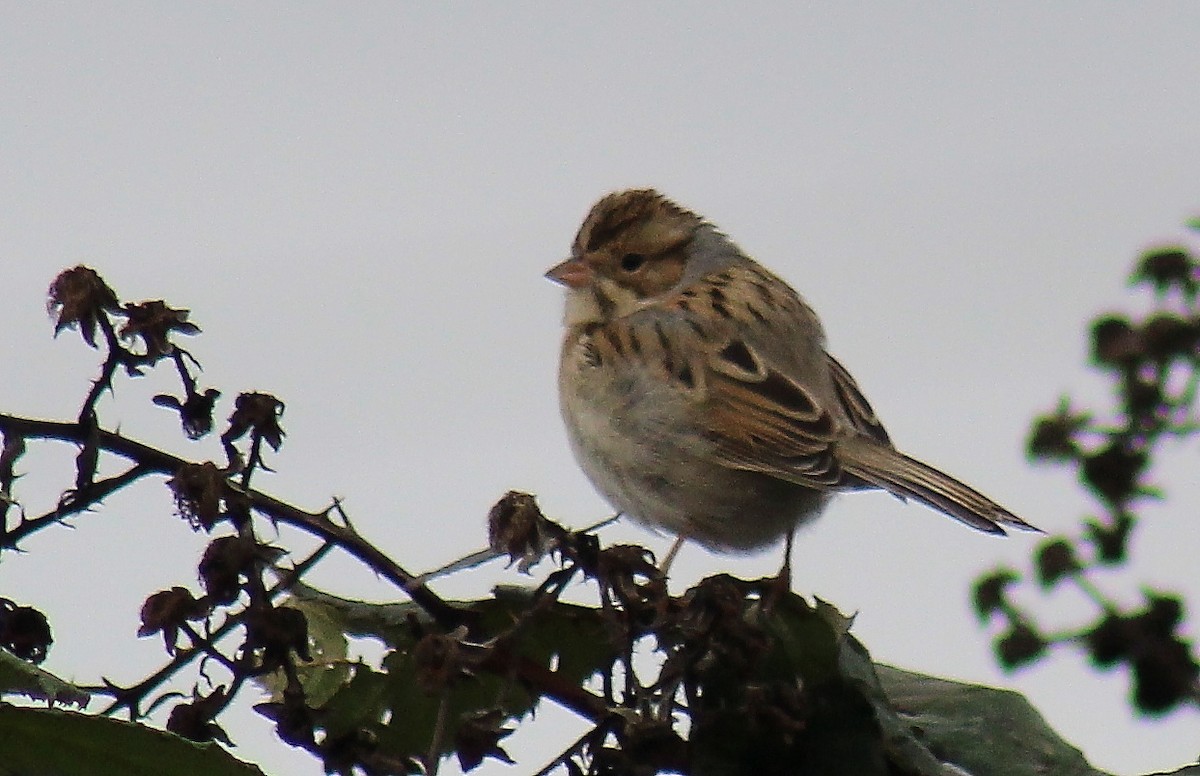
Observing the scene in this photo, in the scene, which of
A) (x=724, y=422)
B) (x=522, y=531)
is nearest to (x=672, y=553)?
(x=724, y=422)

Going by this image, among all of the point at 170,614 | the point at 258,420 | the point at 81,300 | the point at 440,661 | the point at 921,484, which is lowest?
Answer: the point at 440,661

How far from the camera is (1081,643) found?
3.38 m

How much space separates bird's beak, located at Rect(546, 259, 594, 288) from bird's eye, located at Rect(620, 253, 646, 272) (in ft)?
0.36

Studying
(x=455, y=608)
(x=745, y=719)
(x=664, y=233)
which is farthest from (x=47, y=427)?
(x=664, y=233)

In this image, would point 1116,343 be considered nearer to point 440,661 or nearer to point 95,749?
point 440,661

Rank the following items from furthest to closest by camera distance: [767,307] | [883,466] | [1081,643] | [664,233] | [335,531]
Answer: [664,233] < [767,307] < [883,466] < [1081,643] < [335,531]

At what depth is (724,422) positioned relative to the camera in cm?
409

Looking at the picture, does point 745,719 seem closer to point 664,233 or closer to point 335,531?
point 335,531

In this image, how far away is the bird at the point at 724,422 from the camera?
3.93m

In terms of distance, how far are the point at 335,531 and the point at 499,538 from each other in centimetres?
24

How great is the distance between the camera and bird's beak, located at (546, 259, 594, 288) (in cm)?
497

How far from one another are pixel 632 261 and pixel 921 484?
1.66 metres

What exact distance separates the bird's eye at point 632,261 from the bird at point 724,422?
23 centimetres

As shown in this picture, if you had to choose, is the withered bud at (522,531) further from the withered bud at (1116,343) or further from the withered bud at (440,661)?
the withered bud at (1116,343)
